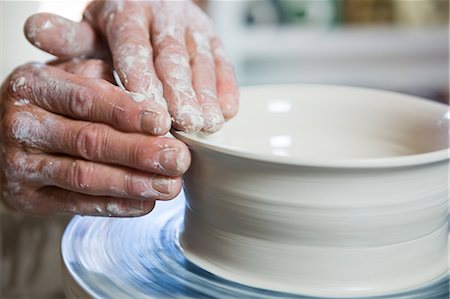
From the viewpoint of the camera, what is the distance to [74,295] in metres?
0.80

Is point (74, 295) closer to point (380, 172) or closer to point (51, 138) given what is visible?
point (51, 138)

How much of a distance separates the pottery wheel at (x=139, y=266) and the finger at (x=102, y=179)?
0.08m

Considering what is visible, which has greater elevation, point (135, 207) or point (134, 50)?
point (134, 50)

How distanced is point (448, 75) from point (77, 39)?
7.74 ft

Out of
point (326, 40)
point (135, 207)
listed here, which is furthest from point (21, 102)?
point (326, 40)

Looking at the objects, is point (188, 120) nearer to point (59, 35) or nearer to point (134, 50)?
point (134, 50)

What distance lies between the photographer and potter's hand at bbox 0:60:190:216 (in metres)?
0.80

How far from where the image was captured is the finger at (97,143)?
2.59 ft

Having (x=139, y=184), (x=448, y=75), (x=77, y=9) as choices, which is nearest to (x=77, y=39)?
(x=139, y=184)

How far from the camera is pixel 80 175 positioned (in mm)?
849

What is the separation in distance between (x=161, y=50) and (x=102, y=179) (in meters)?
0.25

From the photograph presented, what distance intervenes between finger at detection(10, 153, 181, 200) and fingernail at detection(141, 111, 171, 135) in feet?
0.19

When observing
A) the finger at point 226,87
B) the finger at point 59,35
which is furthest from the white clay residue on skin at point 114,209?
the finger at point 59,35

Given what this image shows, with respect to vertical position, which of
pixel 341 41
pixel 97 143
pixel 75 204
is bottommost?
pixel 341 41
